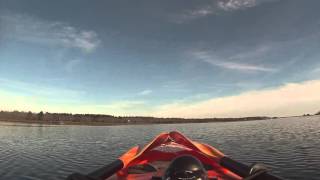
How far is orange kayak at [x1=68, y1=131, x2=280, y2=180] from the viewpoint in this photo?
511 inches

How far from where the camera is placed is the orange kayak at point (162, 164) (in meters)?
13.0

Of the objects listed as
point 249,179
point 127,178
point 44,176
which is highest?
point 249,179

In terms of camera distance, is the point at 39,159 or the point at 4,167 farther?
the point at 39,159

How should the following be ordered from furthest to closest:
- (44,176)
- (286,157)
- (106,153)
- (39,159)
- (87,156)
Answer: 1. (106,153)
2. (87,156)
3. (39,159)
4. (286,157)
5. (44,176)

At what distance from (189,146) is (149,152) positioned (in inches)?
105

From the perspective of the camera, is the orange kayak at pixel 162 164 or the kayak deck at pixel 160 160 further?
the kayak deck at pixel 160 160

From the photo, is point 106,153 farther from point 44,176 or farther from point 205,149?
point 205,149

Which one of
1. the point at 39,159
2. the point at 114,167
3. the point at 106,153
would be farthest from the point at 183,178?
the point at 106,153

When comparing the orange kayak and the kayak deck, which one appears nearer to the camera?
the orange kayak

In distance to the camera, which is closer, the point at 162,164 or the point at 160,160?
the point at 162,164

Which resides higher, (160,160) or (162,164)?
(160,160)

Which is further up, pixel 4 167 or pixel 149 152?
pixel 149 152

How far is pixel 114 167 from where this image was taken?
1346 centimetres

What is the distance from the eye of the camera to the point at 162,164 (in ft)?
55.9
